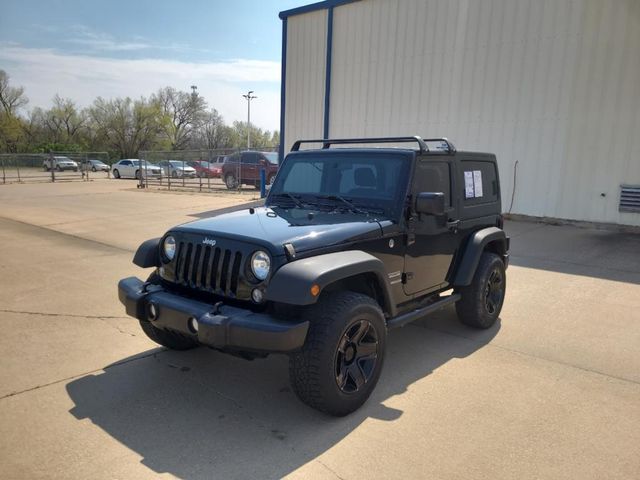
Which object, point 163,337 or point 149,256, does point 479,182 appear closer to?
point 149,256

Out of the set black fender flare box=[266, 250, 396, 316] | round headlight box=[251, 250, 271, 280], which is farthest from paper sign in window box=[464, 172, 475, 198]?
round headlight box=[251, 250, 271, 280]

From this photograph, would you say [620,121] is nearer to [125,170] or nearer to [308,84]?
[308,84]

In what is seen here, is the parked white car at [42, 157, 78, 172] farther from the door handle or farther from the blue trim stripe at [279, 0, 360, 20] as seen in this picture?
the door handle

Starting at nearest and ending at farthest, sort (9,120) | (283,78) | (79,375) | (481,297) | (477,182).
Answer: (79,375), (481,297), (477,182), (283,78), (9,120)

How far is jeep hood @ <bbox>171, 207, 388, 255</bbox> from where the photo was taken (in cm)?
329

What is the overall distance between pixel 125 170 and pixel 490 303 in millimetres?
34787

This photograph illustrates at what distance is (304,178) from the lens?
182 inches

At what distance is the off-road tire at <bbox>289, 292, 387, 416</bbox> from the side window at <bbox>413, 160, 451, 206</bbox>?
4.33 ft

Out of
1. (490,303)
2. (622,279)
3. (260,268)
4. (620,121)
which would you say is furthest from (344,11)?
(260,268)

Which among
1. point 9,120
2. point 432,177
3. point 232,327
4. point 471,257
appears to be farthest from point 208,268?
point 9,120

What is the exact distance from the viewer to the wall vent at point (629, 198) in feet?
37.0

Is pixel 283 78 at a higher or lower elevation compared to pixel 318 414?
higher

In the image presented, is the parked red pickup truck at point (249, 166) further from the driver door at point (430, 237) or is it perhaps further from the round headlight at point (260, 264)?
the round headlight at point (260, 264)

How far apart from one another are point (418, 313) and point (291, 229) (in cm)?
137
